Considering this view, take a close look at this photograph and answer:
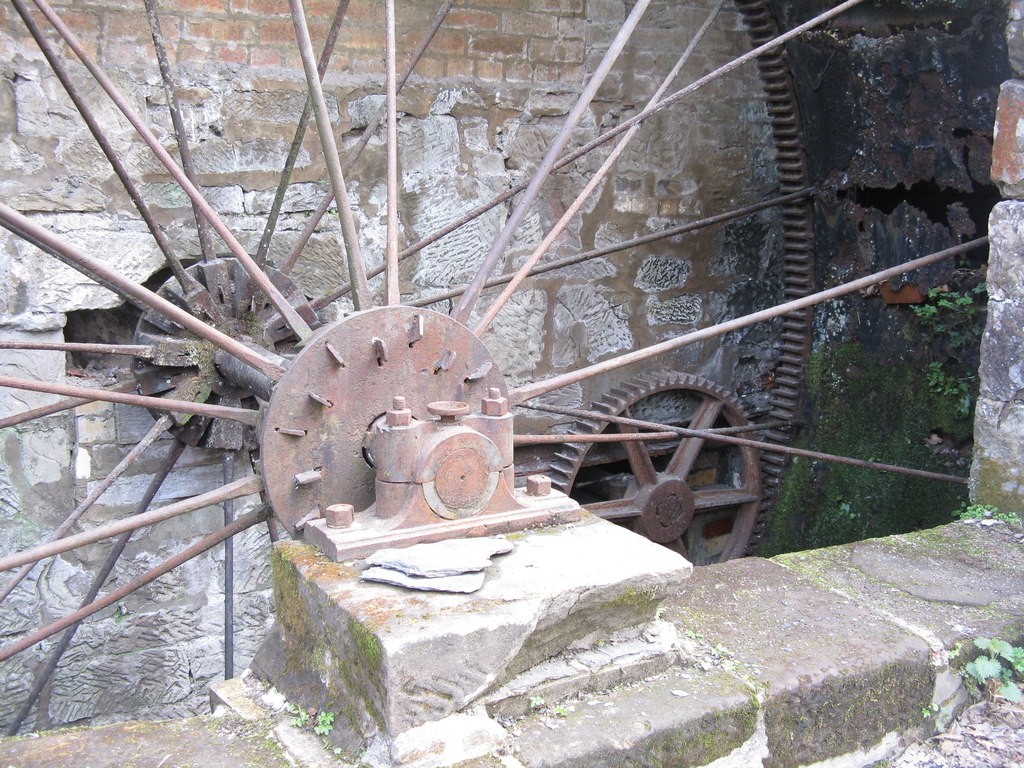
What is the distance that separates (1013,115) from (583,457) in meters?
2.34

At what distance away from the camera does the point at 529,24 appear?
14.7 ft

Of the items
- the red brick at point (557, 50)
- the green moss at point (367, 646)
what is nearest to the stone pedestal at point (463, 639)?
the green moss at point (367, 646)

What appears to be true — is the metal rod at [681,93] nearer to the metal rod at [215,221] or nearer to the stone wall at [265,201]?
the stone wall at [265,201]

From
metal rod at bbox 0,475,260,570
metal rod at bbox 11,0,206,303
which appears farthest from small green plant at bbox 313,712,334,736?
metal rod at bbox 11,0,206,303

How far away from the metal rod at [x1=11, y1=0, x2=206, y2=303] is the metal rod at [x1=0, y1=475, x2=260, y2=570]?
1.22 metres

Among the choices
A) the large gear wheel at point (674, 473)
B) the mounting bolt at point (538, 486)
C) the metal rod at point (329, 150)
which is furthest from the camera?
the large gear wheel at point (674, 473)

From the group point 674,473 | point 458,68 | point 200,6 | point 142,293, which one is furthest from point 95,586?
point 674,473

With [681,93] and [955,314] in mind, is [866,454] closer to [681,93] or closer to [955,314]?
[955,314]

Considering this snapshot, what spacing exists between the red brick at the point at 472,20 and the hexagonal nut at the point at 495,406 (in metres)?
2.45

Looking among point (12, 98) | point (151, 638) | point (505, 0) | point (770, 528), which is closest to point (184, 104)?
point (12, 98)

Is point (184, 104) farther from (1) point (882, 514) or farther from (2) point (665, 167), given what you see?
(1) point (882, 514)

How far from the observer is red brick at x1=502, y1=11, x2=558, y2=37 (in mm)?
4445

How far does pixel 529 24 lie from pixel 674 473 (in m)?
2.26

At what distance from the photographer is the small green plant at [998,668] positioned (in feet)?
7.89
